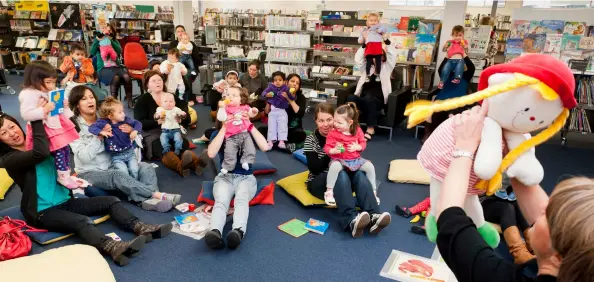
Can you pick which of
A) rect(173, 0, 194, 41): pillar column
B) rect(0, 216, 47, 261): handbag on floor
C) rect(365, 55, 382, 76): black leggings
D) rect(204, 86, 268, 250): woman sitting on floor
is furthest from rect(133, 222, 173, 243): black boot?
rect(173, 0, 194, 41): pillar column

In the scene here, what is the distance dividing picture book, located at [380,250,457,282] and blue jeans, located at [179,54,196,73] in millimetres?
5355

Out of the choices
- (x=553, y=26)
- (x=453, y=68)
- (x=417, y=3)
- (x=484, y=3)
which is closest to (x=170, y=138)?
(x=453, y=68)

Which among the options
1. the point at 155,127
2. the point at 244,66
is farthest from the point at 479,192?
the point at 244,66

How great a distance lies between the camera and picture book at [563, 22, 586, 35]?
5199mm

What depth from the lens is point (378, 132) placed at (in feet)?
19.2

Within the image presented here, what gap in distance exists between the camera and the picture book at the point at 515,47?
556cm

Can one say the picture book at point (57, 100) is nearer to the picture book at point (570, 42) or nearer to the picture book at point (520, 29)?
the picture book at point (520, 29)

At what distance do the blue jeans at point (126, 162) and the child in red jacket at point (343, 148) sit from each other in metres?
1.74

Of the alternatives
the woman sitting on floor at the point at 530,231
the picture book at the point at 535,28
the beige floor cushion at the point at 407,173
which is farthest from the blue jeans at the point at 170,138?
the picture book at the point at 535,28

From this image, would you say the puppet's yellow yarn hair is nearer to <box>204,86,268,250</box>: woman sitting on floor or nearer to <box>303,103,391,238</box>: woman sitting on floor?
<box>303,103,391,238</box>: woman sitting on floor

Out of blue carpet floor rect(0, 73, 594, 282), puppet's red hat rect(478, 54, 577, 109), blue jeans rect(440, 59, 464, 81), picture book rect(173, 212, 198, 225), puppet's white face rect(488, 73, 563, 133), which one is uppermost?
puppet's red hat rect(478, 54, 577, 109)

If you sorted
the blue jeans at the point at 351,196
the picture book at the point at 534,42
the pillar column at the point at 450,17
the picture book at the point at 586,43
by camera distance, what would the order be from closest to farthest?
the blue jeans at the point at 351,196 < the picture book at the point at 586,43 < the picture book at the point at 534,42 < the pillar column at the point at 450,17

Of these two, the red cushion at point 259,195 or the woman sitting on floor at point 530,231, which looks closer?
the woman sitting on floor at point 530,231

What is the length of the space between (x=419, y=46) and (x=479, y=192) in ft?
16.8
